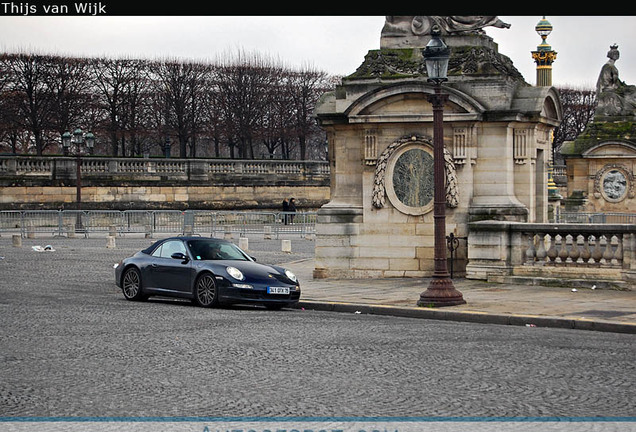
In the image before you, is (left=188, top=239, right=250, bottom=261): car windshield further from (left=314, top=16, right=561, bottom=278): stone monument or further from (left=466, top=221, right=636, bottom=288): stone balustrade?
(left=466, top=221, right=636, bottom=288): stone balustrade

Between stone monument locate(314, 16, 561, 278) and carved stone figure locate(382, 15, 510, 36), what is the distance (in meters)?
0.02

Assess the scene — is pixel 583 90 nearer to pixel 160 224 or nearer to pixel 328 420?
pixel 160 224

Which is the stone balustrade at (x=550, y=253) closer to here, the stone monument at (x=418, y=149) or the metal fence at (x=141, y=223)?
the stone monument at (x=418, y=149)

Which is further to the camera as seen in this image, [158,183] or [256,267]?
[158,183]

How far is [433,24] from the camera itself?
23.9 m

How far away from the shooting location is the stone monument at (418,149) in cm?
2277

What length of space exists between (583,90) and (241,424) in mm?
89598

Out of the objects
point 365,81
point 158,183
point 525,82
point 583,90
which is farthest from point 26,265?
point 583,90

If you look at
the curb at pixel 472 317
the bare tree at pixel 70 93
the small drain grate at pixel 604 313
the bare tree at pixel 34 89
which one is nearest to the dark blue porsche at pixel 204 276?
the curb at pixel 472 317

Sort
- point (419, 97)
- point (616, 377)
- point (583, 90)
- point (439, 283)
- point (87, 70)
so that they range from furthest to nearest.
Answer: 1. point (583, 90)
2. point (87, 70)
3. point (419, 97)
4. point (439, 283)
5. point (616, 377)

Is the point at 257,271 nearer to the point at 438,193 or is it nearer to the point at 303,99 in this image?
the point at 438,193

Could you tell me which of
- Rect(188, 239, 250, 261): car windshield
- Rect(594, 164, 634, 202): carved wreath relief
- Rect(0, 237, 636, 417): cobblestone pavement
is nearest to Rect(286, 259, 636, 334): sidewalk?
Rect(0, 237, 636, 417): cobblestone pavement

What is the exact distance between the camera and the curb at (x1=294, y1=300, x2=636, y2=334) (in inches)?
612

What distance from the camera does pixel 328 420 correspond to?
29.6ft
